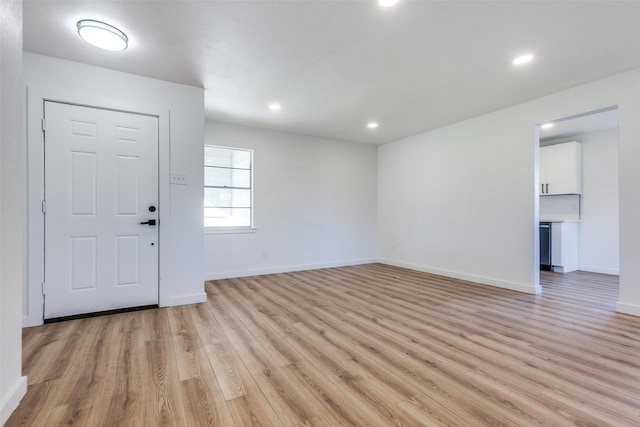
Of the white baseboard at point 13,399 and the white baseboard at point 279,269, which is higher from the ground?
the white baseboard at point 13,399

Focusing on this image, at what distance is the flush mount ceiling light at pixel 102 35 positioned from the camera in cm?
230

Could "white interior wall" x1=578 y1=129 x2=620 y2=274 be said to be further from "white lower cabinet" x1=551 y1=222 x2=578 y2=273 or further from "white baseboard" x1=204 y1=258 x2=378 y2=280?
"white baseboard" x1=204 y1=258 x2=378 y2=280

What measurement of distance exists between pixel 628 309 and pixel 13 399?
16.6 feet

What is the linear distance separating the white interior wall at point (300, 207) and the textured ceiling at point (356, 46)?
136 cm

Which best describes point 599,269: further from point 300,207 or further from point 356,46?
point 356,46

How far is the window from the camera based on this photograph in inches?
191

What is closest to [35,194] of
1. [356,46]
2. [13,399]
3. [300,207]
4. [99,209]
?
[99,209]

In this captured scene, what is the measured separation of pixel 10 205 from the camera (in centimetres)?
153

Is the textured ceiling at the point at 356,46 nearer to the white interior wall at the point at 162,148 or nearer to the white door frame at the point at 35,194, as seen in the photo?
the white interior wall at the point at 162,148

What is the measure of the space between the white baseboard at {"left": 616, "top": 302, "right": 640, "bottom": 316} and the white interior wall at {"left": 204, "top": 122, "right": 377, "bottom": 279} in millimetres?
3840

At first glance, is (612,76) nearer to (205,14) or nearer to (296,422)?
(205,14)

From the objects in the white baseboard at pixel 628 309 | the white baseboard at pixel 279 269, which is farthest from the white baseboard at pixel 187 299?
the white baseboard at pixel 628 309

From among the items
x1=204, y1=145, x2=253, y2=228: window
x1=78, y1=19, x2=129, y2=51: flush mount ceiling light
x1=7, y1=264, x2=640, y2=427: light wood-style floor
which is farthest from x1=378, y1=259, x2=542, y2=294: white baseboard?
x1=78, y1=19, x2=129, y2=51: flush mount ceiling light

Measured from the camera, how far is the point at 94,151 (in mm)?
3029
